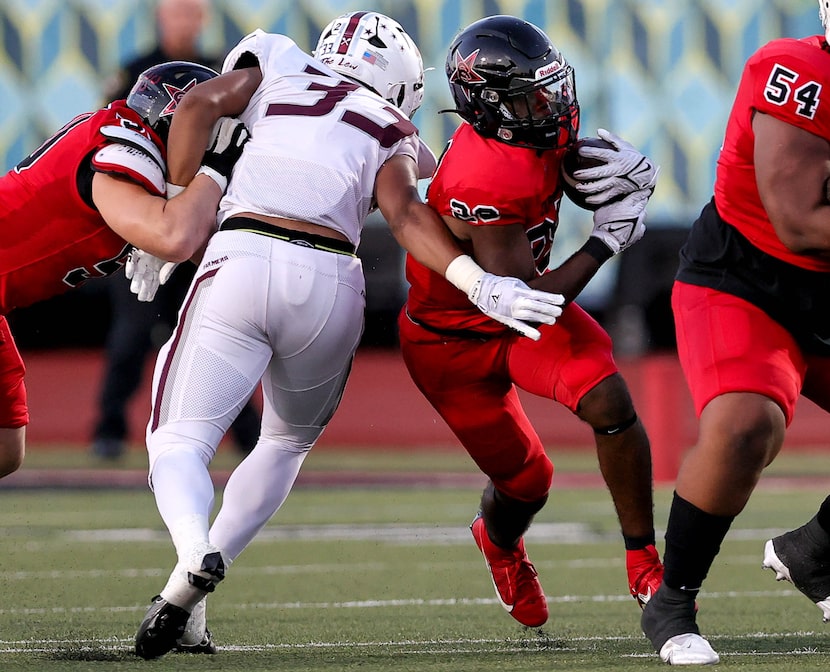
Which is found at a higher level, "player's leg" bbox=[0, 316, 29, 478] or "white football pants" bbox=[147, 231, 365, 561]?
"white football pants" bbox=[147, 231, 365, 561]

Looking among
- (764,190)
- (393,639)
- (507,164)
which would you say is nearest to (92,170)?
(507,164)

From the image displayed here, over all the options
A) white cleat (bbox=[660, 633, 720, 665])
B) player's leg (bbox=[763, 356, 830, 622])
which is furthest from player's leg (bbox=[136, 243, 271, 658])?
Answer: player's leg (bbox=[763, 356, 830, 622])

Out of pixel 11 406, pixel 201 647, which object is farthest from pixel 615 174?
pixel 11 406

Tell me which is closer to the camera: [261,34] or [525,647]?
[525,647]

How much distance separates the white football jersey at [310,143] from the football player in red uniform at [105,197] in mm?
90

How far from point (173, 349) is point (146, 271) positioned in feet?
1.75

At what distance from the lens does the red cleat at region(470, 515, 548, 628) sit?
460 centimetres

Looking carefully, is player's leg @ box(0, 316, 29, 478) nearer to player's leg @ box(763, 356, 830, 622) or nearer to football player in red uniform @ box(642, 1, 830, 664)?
football player in red uniform @ box(642, 1, 830, 664)

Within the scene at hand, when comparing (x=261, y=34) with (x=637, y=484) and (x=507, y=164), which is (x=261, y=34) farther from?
(x=637, y=484)

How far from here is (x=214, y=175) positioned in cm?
423

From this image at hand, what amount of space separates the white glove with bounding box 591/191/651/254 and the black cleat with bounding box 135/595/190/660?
1.57 metres

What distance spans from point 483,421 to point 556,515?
3.34 m

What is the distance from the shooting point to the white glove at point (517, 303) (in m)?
3.96

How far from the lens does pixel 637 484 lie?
430 cm
